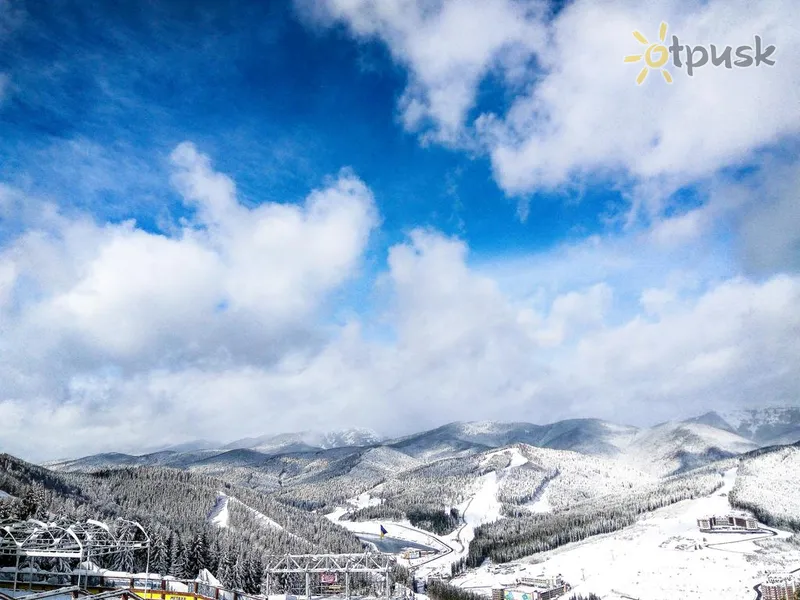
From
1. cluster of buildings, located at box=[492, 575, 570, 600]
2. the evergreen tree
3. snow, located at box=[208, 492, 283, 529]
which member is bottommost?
cluster of buildings, located at box=[492, 575, 570, 600]

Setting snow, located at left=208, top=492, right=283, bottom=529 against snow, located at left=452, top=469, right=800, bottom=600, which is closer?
snow, located at left=452, top=469, right=800, bottom=600

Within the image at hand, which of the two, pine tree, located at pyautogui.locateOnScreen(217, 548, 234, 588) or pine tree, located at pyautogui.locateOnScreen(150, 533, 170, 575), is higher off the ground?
pine tree, located at pyautogui.locateOnScreen(150, 533, 170, 575)

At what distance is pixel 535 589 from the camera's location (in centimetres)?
15762

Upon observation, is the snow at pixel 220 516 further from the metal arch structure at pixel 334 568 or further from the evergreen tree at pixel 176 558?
the evergreen tree at pixel 176 558

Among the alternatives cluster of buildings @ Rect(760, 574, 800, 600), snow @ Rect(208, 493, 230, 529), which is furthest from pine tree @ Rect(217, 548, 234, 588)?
cluster of buildings @ Rect(760, 574, 800, 600)

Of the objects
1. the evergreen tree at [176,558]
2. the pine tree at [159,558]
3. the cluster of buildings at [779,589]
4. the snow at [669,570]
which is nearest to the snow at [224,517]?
the snow at [669,570]

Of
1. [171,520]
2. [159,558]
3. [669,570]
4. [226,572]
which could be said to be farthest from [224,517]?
[669,570]

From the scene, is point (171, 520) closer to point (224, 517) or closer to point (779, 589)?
point (224, 517)

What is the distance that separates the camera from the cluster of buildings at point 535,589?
6019 inches

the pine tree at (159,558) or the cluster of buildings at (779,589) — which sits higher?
the pine tree at (159,558)

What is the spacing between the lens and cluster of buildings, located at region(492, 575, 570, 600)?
152875 mm

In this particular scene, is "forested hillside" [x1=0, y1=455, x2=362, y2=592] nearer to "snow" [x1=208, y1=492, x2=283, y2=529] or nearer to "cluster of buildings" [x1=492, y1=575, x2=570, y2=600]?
"snow" [x1=208, y1=492, x2=283, y2=529]

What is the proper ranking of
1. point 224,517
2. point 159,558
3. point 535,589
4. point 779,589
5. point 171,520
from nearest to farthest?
point 159,558 < point 779,589 < point 171,520 < point 535,589 < point 224,517

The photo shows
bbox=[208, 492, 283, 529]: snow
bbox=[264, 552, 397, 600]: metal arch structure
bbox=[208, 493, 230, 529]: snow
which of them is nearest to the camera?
bbox=[264, 552, 397, 600]: metal arch structure
